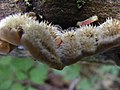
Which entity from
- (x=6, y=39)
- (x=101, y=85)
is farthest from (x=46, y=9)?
(x=101, y=85)

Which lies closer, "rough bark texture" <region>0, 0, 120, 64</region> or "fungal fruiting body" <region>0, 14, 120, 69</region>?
"fungal fruiting body" <region>0, 14, 120, 69</region>

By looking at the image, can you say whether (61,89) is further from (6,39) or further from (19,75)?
(6,39)

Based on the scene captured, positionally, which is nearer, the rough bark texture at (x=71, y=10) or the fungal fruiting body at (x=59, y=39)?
the fungal fruiting body at (x=59, y=39)

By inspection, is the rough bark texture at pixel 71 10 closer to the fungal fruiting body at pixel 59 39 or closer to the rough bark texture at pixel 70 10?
the rough bark texture at pixel 70 10

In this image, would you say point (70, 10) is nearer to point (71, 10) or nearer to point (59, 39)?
point (71, 10)

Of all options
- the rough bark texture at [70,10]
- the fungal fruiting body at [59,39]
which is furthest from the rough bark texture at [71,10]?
the fungal fruiting body at [59,39]

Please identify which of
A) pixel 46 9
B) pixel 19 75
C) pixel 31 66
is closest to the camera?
pixel 46 9

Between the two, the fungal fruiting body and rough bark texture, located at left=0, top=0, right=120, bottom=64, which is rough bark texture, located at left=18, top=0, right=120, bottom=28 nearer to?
rough bark texture, located at left=0, top=0, right=120, bottom=64

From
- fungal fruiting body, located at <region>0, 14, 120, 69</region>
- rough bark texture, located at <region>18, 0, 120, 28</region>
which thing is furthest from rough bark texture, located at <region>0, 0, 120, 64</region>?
fungal fruiting body, located at <region>0, 14, 120, 69</region>
